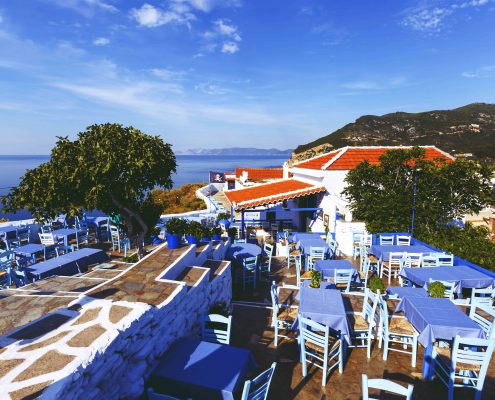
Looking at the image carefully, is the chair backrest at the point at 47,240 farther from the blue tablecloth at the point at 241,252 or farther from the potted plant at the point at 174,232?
the blue tablecloth at the point at 241,252

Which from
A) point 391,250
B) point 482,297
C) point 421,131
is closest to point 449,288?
point 482,297

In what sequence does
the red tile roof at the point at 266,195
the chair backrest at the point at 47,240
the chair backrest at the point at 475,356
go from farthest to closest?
1. the red tile roof at the point at 266,195
2. the chair backrest at the point at 47,240
3. the chair backrest at the point at 475,356

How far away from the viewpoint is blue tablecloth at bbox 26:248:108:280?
7816mm

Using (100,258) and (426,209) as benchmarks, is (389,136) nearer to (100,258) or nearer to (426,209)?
(426,209)

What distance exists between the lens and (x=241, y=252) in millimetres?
9750

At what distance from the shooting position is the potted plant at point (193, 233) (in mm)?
7426

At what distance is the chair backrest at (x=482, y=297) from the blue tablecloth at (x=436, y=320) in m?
0.88

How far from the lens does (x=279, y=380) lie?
193 inches

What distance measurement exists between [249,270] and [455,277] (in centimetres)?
539

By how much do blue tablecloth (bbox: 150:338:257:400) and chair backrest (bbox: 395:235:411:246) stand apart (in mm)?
8919

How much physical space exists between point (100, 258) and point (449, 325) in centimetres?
922

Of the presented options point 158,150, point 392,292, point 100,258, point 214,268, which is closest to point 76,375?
point 214,268

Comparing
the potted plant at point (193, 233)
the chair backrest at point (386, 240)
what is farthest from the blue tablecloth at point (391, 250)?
the potted plant at point (193, 233)

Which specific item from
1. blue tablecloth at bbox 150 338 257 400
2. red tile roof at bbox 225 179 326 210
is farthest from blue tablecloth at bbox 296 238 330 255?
blue tablecloth at bbox 150 338 257 400
